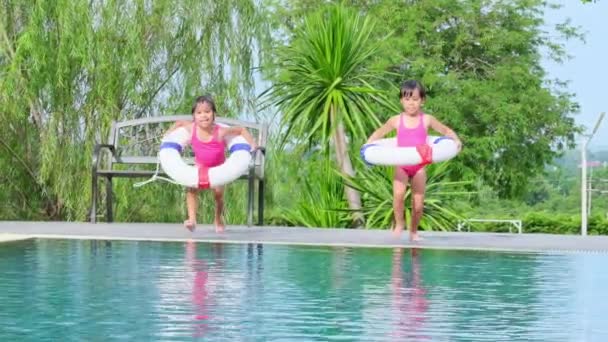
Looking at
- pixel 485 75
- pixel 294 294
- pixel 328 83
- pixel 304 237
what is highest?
pixel 485 75

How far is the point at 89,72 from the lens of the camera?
16609mm

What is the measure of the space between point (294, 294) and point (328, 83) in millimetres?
10053

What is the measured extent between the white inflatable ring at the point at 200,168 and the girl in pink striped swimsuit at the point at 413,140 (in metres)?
1.16

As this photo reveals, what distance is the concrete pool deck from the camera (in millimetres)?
10164

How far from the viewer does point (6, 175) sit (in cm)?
1797

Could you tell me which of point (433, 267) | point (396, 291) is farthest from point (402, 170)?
point (396, 291)

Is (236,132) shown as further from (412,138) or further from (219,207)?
(412,138)

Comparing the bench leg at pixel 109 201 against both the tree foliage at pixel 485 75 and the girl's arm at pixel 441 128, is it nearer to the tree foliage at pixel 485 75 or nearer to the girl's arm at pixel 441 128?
the girl's arm at pixel 441 128

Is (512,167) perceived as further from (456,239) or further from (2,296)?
(2,296)

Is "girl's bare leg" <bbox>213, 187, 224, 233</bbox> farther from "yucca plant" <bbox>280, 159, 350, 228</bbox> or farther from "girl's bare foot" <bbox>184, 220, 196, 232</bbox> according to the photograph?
"yucca plant" <bbox>280, 159, 350, 228</bbox>

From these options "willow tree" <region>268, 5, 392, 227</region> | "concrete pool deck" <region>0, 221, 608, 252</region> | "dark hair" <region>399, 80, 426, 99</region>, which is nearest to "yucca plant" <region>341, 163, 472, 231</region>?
"willow tree" <region>268, 5, 392, 227</region>

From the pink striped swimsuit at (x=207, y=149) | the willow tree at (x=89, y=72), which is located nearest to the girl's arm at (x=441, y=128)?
the pink striped swimsuit at (x=207, y=149)

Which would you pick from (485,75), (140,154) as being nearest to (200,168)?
(140,154)

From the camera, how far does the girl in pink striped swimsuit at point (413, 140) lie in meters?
10.6
